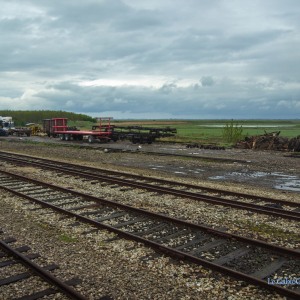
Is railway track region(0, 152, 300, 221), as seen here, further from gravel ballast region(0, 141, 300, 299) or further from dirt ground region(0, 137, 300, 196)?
dirt ground region(0, 137, 300, 196)

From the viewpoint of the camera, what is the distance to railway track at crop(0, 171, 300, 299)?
20.6ft

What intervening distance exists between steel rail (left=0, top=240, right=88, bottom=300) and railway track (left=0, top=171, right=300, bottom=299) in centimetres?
212

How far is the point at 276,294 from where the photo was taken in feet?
17.9

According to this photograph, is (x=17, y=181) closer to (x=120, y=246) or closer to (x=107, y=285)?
(x=120, y=246)

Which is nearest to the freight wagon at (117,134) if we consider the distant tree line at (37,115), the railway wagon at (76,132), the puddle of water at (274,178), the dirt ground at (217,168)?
the railway wagon at (76,132)

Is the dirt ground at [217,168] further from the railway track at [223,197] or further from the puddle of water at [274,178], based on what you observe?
the railway track at [223,197]

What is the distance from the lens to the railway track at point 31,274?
551 centimetres

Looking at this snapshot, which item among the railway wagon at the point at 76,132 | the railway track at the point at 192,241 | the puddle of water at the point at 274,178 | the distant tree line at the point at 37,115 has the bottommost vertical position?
the puddle of water at the point at 274,178

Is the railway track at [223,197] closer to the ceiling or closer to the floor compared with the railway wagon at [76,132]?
closer to the floor

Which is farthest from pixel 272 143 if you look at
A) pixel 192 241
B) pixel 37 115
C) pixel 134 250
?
pixel 37 115

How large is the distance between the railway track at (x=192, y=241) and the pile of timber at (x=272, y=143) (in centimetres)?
2331

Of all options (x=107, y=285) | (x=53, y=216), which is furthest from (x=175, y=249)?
(x=53, y=216)

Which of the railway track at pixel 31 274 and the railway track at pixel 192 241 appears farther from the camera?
the railway track at pixel 192 241

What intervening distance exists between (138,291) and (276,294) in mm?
1980
